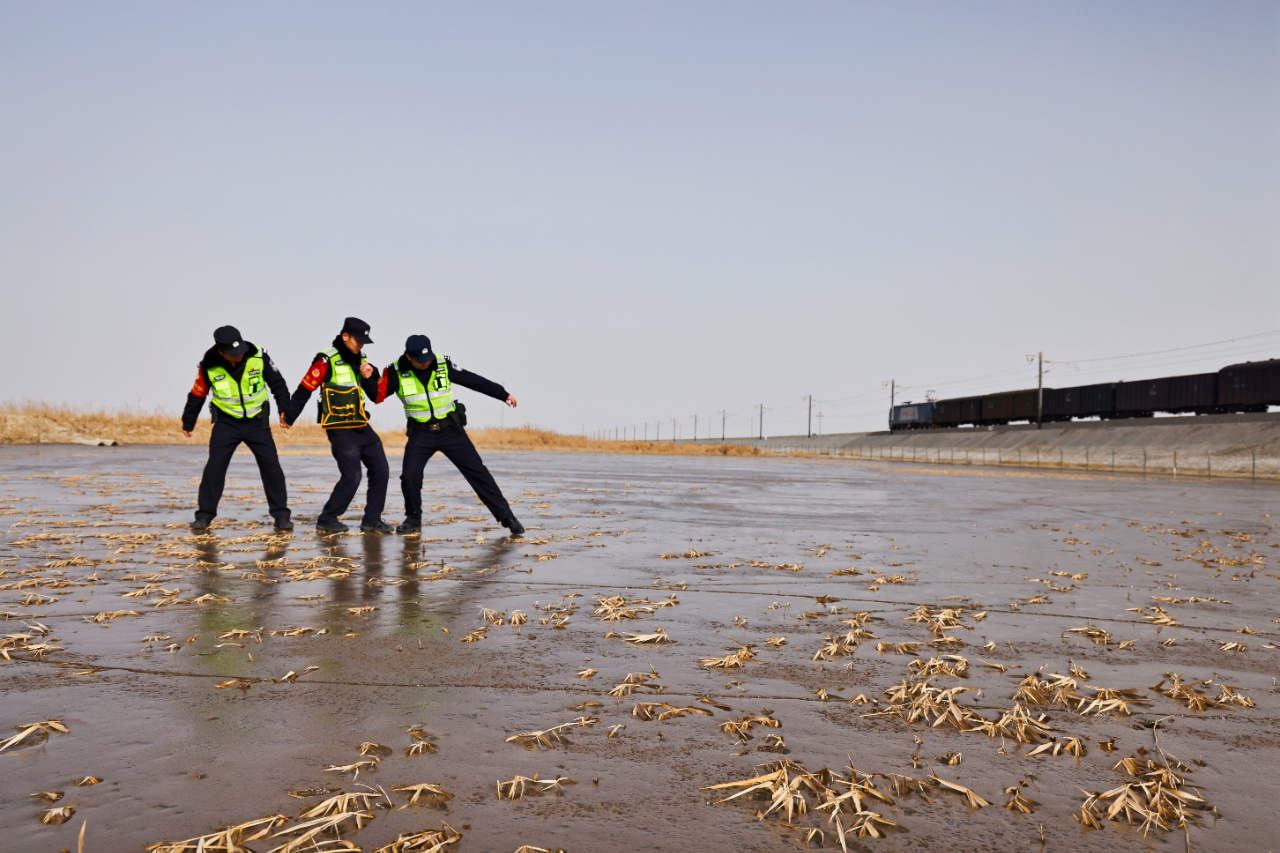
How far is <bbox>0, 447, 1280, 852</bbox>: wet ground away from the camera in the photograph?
2.41 m

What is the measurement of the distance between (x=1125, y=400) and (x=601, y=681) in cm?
6249

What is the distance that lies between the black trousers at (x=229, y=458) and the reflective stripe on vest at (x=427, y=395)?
1603 mm

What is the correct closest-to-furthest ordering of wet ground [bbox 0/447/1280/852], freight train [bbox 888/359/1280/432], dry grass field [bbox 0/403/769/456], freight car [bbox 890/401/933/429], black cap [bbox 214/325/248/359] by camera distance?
wet ground [bbox 0/447/1280/852] < black cap [bbox 214/325/248/359] < dry grass field [bbox 0/403/769/456] < freight train [bbox 888/359/1280/432] < freight car [bbox 890/401/933/429]

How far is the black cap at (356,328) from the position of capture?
910cm

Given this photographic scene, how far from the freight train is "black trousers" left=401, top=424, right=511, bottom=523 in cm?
4965

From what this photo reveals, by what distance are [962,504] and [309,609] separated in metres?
13.2

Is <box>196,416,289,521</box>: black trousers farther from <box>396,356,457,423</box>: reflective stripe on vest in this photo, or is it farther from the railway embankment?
the railway embankment

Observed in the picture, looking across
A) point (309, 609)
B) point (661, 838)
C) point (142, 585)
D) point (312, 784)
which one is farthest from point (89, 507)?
point (661, 838)

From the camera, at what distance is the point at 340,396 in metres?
9.26

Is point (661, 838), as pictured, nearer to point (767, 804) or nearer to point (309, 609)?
point (767, 804)

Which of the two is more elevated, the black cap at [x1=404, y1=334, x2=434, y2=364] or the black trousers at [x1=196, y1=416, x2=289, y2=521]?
the black cap at [x1=404, y1=334, x2=434, y2=364]

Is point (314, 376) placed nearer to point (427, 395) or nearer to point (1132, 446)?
point (427, 395)

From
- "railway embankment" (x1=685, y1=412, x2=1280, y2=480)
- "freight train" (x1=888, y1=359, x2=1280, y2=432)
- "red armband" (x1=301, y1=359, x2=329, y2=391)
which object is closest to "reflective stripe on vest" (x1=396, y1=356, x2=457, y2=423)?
"red armband" (x1=301, y1=359, x2=329, y2=391)

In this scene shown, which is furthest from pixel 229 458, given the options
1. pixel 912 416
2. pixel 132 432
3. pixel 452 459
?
pixel 912 416
